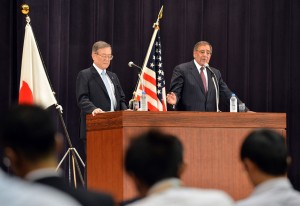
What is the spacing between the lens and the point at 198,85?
25.5 ft

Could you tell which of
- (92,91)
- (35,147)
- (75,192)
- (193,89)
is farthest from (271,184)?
(193,89)

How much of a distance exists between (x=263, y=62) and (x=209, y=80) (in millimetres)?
2294

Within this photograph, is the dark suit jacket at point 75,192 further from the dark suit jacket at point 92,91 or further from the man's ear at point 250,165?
the dark suit jacket at point 92,91

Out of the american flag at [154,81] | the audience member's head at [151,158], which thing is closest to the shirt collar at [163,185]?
the audience member's head at [151,158]

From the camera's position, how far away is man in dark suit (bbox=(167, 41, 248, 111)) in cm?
773

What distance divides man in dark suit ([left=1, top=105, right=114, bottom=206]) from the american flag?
5217 mm

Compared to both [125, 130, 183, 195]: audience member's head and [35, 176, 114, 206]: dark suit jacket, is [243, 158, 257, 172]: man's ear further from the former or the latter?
[35, 176, 114, 206]: dark suit jacket

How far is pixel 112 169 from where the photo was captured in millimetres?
5746

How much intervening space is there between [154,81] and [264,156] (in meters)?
4.86

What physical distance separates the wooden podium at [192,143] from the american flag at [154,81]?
1.26 m

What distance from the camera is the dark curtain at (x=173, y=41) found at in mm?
8656

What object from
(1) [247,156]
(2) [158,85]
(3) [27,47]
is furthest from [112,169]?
(1) [247,156]

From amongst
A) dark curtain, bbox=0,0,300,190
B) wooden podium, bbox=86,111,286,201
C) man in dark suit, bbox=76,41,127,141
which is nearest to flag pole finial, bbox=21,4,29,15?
dark curtain, bbox=0,0,300,190

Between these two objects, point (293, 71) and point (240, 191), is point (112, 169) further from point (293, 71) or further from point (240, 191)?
point (293, 71)
